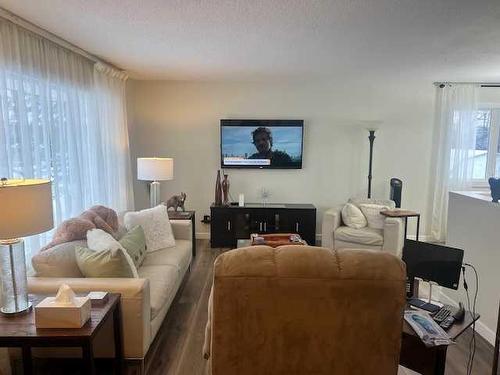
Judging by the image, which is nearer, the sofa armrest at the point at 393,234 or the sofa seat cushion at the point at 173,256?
the sofa seat cushion at the point at 173,256

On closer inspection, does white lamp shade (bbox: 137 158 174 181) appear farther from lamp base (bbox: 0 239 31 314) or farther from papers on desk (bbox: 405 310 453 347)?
papers on desk (bbox: 405 310 453 347)

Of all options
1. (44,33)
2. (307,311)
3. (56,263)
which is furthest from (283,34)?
(56,263)

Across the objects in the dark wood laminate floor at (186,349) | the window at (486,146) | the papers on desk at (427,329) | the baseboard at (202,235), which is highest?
the window at (486,146)

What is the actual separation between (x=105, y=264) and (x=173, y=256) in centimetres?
100

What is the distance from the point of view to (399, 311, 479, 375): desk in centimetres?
155

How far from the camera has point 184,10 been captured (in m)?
2.21

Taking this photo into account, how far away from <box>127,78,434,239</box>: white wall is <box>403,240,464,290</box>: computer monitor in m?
3.20

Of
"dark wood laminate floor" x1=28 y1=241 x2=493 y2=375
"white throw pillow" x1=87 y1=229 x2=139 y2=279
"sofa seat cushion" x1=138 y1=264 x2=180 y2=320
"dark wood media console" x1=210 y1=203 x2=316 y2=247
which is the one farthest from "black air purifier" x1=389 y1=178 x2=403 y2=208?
"white throw pillow" x1=87 y1=229 x2=139 y2=279

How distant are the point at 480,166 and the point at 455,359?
3.58m

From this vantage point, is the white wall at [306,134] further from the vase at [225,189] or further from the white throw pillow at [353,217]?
the white throw pillow at [353,217]

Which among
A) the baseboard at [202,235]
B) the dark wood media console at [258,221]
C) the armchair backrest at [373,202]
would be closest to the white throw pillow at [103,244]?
the dark wood media console at [258,221]

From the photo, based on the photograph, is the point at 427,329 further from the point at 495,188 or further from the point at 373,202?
the point at 373,202

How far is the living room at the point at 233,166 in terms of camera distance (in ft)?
5.36

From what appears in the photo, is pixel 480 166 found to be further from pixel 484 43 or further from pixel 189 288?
pixel 189 288
